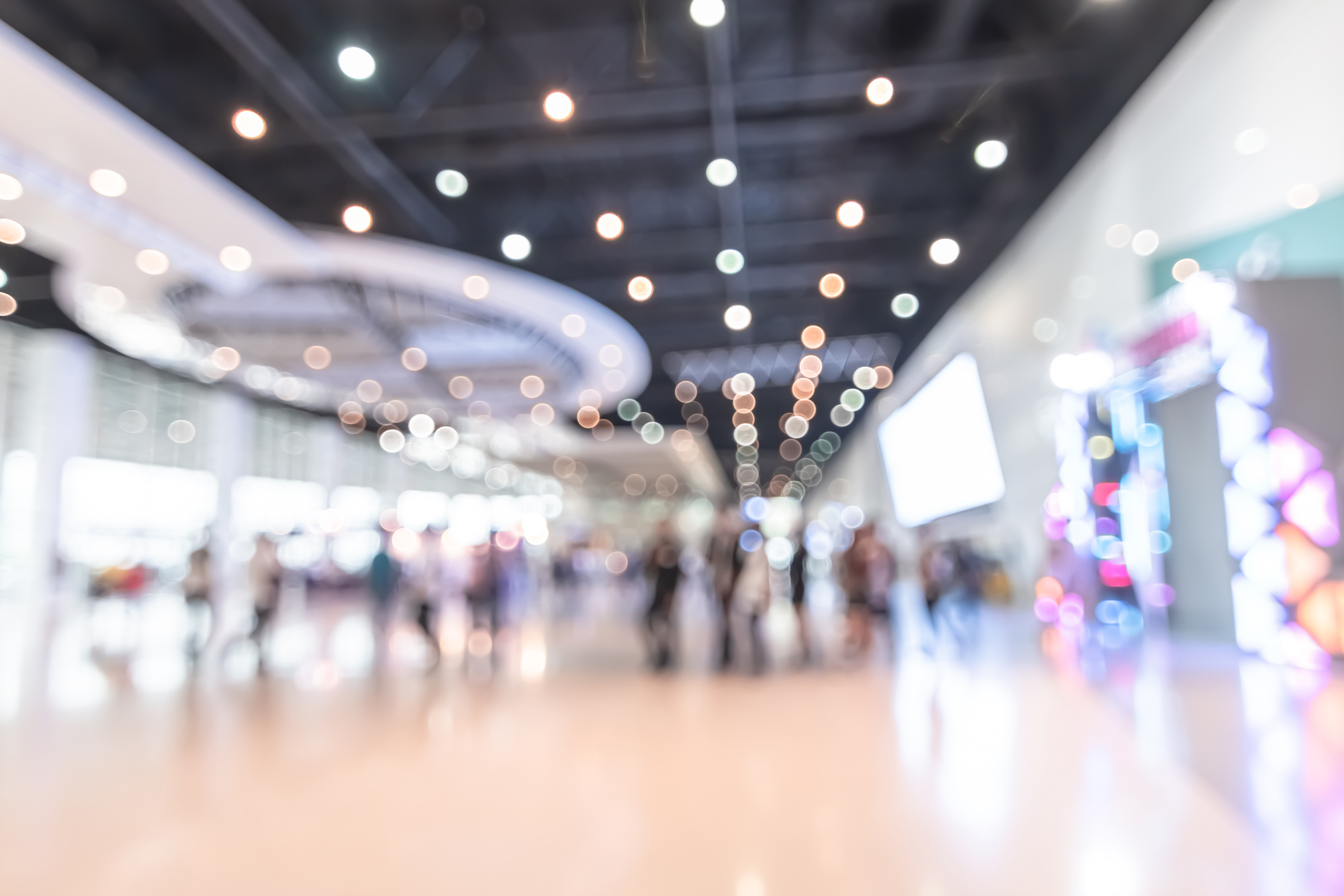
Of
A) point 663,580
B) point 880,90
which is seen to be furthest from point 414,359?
point 880,90

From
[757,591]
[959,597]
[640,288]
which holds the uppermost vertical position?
[640,288]

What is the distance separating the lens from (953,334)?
1639 centimetres

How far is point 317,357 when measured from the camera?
17.3 metres

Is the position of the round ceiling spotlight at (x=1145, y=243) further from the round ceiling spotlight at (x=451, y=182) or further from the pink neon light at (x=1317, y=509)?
the round ceiling spotlight at (x=451, y=182)

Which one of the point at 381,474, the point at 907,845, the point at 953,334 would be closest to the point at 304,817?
the point at 907,845

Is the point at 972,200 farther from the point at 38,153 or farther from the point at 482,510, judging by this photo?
the point at 482,510

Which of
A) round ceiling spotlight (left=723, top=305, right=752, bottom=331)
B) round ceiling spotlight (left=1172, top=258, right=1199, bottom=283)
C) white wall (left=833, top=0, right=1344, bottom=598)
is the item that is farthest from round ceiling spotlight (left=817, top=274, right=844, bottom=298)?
round ceiling spotlight (left=1172, top=258, right=1199, bottom=283)

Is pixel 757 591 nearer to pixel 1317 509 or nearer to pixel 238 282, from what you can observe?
pixel 1317 509

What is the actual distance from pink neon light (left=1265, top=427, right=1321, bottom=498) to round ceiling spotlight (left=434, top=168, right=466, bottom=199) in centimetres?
887

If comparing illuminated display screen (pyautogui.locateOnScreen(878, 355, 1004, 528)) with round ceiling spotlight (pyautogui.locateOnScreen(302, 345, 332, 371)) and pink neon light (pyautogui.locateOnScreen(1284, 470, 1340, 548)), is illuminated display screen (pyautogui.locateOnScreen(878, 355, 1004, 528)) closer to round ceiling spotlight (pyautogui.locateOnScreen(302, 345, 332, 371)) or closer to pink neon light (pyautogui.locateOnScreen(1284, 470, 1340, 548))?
pink neon light (pyautogui.locateOnScreen(1284, 470, 1340, 548))

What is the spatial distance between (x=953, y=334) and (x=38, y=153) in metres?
14.4

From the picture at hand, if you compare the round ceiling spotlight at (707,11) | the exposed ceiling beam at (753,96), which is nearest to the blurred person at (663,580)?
the exposed ceiling beam at (753,96)

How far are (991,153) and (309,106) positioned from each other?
7.18 m

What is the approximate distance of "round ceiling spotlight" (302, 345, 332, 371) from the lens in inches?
653
